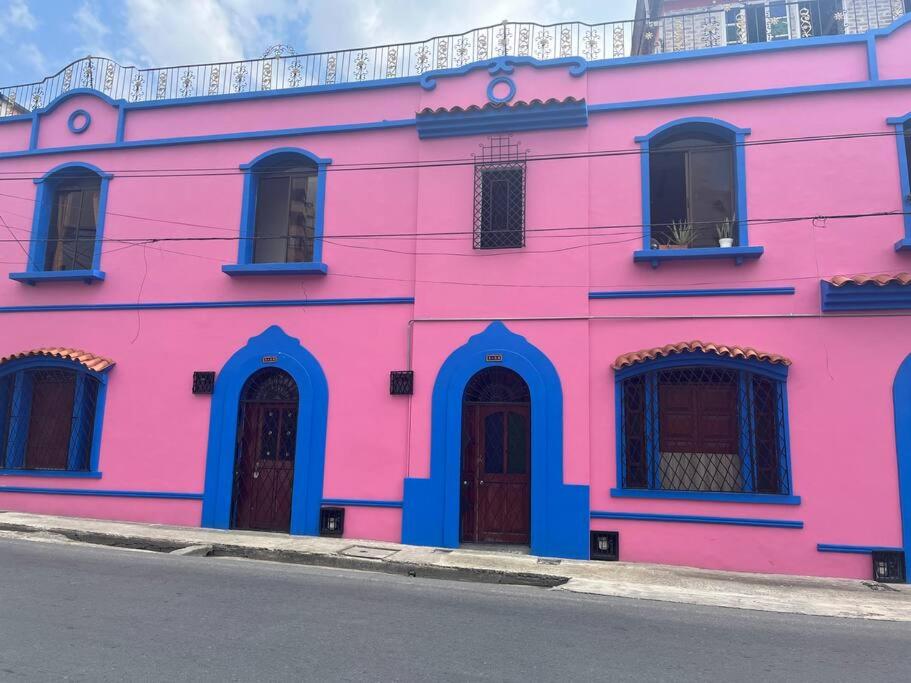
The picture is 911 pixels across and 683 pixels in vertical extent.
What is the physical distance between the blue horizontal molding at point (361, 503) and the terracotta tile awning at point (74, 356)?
4.28 meters

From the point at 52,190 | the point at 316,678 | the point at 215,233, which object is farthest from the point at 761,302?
the point at 52,190

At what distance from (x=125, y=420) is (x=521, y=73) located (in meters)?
8.27

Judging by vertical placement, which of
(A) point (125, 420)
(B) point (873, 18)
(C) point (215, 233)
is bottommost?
(A) point (125, 420)

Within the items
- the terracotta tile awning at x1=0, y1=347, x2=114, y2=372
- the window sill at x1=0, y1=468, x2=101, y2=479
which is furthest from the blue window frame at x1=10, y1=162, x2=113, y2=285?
the window sill at x1=0, y1=468, x2=101, y2=479

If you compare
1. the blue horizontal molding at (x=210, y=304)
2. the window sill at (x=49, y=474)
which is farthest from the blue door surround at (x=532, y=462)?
the window sill at (x=49, y=474)

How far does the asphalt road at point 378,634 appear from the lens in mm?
4203

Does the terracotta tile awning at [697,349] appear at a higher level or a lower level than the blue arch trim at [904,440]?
higher

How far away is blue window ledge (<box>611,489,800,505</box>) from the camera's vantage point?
8016mm

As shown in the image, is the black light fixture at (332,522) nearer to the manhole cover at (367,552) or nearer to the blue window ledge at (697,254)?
the manhole cover at (367,552)

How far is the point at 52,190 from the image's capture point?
37.0 ft

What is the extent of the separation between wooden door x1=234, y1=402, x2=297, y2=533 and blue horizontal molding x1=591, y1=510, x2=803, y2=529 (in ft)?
15.0

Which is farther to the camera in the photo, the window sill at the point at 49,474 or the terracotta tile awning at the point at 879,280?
the window sill at the point at 49,474

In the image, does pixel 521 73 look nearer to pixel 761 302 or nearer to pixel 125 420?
pixel 761 302

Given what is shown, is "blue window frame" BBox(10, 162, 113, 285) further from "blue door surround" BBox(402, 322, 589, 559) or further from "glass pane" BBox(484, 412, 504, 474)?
"glass pane" BBox(484, 412, 504, 474)
